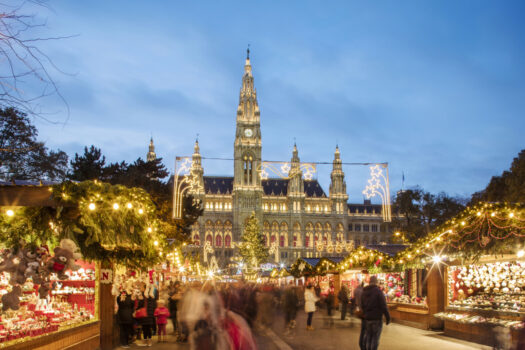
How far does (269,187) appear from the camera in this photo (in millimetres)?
111500

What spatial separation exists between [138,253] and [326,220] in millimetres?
96847

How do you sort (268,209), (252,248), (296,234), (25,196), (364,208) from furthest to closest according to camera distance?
1. (364,208)
2. (268,209)
3. (296,234)
4. (252,248)
5. (25,196)

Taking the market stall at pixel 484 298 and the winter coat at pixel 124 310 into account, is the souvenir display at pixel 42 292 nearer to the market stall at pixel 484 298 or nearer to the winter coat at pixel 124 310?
the winter coat at pixel 124 310

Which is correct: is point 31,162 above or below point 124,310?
above

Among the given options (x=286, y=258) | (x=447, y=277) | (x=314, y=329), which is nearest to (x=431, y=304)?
(x=447, y=277)

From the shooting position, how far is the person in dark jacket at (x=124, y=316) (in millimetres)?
12133

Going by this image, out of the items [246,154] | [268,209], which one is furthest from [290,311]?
[268,209]

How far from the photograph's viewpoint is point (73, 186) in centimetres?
856

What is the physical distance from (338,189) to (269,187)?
13779 mm

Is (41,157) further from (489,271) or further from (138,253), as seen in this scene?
(489,271)

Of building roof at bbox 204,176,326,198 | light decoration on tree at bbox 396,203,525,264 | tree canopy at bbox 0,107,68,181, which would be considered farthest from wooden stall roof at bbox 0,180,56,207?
building roof at bbox 204,176,326,198

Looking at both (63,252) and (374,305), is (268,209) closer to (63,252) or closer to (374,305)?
(374,305)

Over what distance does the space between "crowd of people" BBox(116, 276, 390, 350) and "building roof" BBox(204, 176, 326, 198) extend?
8928cm

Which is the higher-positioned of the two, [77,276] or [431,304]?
[77,276]
